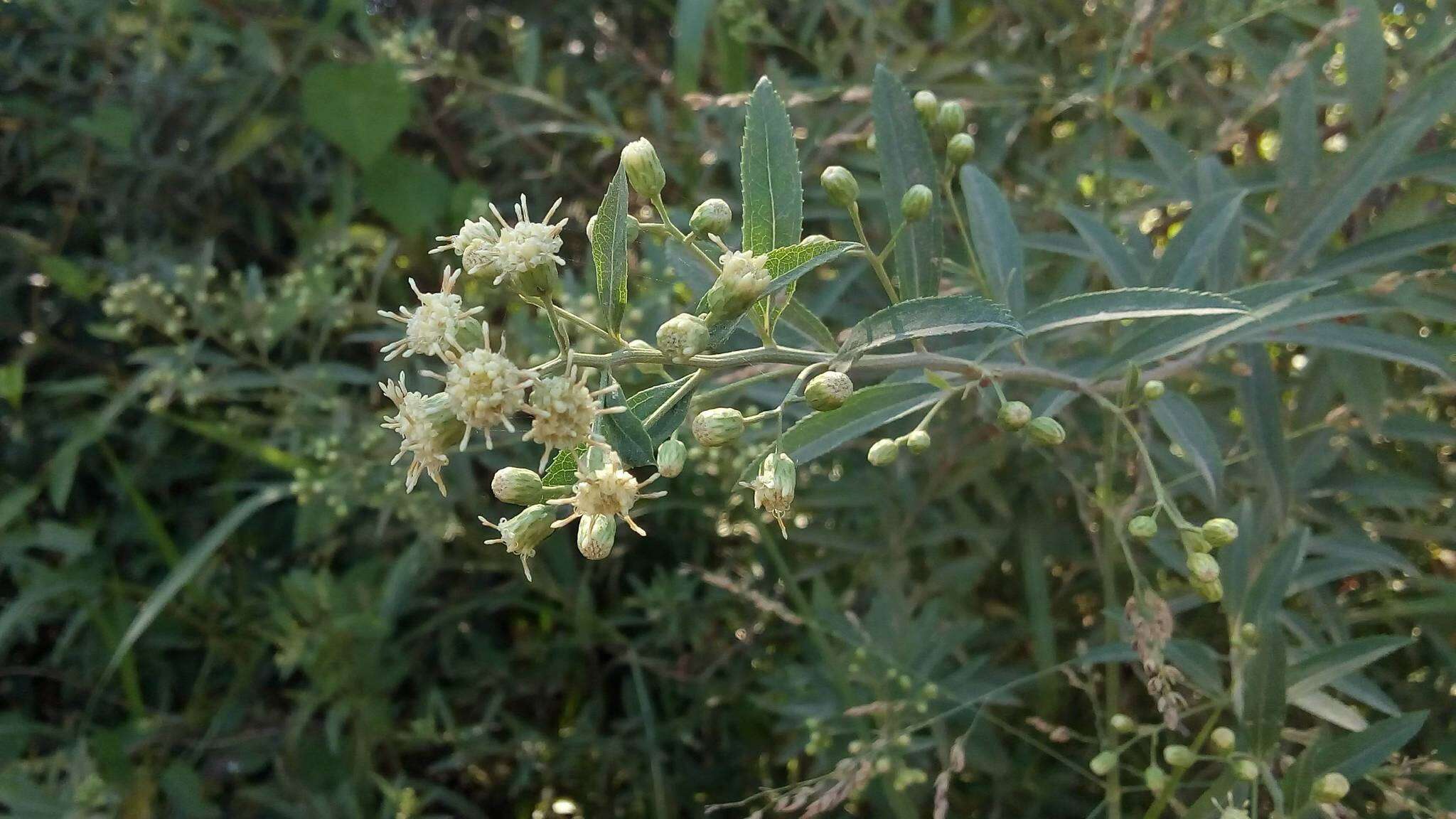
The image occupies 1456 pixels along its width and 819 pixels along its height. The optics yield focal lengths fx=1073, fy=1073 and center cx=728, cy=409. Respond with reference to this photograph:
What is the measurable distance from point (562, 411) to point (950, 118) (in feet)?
3.03

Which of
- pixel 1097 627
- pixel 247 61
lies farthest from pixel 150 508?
pixel 1097 627

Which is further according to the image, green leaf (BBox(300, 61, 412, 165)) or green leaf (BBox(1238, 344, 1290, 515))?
green leaf (BBox(300, 61, 412, 165))

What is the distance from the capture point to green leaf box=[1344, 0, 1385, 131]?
6.42ft

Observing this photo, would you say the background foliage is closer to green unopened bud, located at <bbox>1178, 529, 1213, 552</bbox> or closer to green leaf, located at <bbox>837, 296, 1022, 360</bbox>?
green unopened bud, located at <bbox>1178, 529, 1213, 552</bbox>

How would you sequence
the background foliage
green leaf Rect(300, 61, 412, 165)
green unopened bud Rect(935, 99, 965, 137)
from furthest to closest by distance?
1. green leaf Rect(300, 61, 412, 165)
2. the background foliage
3. green unopened bud Rect(935, 99, 965, 137)

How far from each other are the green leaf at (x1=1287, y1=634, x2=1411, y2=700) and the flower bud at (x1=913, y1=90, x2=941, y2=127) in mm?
1029

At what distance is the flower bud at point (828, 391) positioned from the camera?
1.23m

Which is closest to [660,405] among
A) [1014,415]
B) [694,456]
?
[1014,415]

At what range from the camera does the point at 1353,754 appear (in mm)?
1543

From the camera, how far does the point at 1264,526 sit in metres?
Result: 1.92

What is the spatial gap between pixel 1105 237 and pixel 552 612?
1631 mm

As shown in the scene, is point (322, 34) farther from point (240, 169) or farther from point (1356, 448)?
point (1356, 448)

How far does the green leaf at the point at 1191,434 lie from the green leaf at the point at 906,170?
397 millimetres

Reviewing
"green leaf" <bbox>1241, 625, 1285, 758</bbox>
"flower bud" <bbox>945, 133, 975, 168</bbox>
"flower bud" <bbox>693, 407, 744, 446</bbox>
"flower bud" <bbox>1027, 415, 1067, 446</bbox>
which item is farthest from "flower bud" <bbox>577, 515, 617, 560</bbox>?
"green leaf" <bbox>1241, 625, 1285, 758</bbox>
